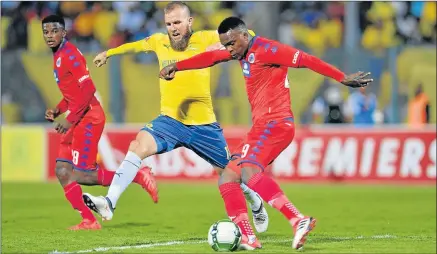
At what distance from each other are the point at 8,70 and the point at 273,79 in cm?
1303

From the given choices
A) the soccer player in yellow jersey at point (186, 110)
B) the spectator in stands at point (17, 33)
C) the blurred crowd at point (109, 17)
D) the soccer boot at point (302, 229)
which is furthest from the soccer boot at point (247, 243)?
the blurred crowd at point (109, 17)

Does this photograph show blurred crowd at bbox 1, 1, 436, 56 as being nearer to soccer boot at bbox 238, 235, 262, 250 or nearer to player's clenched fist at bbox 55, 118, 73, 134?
player's clenched fist at bbox 55, 118, 73, 134

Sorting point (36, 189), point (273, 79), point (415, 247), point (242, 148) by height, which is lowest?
point (36, 189)

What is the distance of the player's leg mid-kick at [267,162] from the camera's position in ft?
29.1

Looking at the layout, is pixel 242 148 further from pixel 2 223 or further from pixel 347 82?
pixel 2 223

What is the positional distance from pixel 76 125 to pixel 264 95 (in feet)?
10.3

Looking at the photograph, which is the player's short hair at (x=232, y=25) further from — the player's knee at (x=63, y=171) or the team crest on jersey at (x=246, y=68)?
the player's knee at (x=63, y=171)

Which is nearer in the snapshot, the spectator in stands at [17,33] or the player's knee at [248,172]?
the player's knee at [248,172]

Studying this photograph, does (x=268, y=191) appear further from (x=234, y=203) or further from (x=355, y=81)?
(x=355, y=81)

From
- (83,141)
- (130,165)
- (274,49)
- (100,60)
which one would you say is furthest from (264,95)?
(83,141)

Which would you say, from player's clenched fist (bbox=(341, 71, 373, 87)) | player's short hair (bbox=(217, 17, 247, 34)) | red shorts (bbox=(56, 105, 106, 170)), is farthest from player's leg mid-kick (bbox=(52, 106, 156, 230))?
player's clenched fist (bbox=(341, 71, 373, 87))

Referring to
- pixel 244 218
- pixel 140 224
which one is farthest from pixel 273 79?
pixel 140 224

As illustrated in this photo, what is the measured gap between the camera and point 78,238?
10664mm

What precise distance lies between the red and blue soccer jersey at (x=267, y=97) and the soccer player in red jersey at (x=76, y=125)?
102 inches
